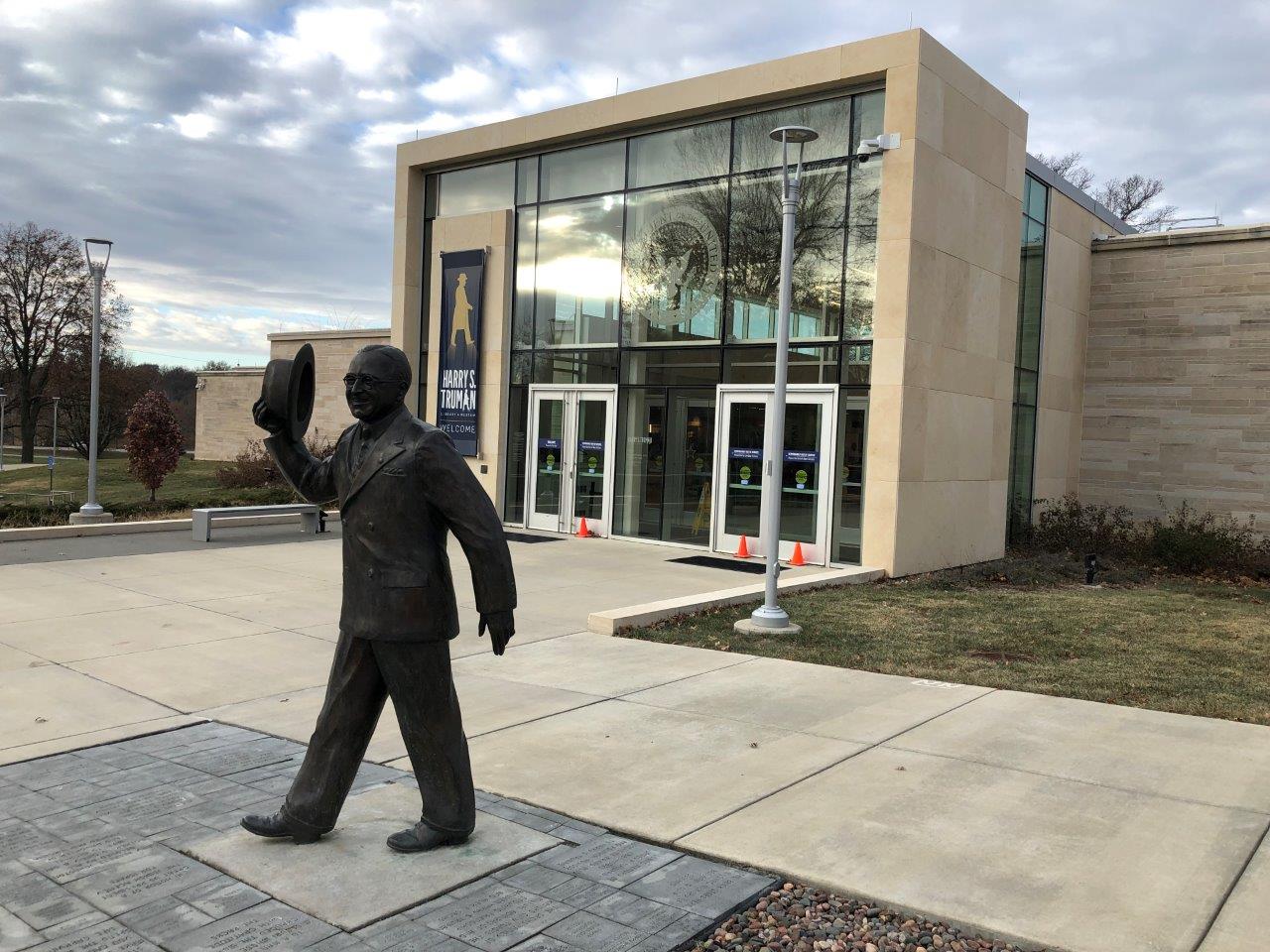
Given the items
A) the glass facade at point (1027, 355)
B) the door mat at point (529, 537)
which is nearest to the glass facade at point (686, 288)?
the door mat at point (529, 537)

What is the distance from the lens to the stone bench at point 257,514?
1575 cm

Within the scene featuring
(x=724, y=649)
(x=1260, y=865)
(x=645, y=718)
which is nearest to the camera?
(x=1260, y=865)

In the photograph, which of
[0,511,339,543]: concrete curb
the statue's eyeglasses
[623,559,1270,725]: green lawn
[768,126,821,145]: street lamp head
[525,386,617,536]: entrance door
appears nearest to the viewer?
the statue's eyeglasses

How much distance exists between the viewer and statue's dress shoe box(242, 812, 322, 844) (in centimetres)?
428

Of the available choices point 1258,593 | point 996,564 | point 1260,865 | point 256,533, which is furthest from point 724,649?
point 256,533

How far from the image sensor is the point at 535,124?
60.2 ft

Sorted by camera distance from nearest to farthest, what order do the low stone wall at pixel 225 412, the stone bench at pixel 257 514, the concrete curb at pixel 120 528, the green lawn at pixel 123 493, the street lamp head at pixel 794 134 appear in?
the street lamp head at pixel 794 134 < the concrete curb at pixel 120 528 < the stone bench at pixel 257 514 < the green lawn at pixel 123 493 < the low stone wall at pixel 225 412

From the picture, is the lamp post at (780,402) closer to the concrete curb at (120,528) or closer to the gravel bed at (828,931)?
the gravel bed at (828,931)

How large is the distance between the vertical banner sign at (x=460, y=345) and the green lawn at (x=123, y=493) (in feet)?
17.3

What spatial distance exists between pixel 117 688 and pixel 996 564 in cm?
1245

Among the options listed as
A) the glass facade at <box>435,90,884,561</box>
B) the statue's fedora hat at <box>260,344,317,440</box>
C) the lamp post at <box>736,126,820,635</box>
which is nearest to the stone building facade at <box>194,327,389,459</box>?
the glass facade at <box>435,90,884,561</box>

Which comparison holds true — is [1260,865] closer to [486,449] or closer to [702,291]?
[702,291]

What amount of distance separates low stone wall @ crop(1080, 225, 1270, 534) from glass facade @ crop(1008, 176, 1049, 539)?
2.26 meters

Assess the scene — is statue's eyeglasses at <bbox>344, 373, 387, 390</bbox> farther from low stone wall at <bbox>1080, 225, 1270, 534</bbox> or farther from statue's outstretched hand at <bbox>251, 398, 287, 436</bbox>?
low stone wall at <bbox>1080, 225, 1270, 534</bbox>
